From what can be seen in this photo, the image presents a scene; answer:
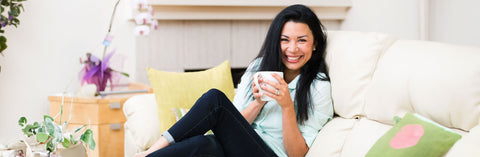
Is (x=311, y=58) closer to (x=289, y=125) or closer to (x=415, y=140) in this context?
(x=289, y=125)

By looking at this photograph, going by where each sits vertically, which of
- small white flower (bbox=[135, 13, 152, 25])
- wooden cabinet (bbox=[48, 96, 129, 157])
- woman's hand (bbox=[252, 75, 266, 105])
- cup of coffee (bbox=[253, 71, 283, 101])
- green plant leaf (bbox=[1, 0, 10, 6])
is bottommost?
wooden cabinet (bbox=[48, 96, 129, 157])

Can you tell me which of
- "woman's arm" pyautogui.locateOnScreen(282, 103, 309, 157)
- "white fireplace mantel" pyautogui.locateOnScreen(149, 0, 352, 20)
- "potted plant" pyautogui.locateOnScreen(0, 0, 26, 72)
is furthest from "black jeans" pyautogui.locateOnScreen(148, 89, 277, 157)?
"white fireplace mantel" pyautogui.locateOnScreen(149, 0, 352, 20)

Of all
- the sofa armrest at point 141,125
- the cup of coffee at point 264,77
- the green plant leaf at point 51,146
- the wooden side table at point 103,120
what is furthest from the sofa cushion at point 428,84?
the wooden side table at point 103,120

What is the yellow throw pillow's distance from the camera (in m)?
2.21

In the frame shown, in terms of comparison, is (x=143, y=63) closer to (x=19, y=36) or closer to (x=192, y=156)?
(x=19, y=36)

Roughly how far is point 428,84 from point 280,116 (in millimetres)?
648

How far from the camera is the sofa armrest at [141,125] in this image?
2.21m

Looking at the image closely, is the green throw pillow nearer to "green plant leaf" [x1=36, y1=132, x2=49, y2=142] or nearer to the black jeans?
the black jeans

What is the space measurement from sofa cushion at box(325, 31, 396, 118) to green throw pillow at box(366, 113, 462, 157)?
349 millimetres

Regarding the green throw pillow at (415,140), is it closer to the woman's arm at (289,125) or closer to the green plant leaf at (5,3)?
the woman's arm at (289,125)

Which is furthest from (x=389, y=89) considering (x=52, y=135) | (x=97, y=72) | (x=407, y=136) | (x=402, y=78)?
(x=97, y=72)

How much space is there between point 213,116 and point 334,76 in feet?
1.72

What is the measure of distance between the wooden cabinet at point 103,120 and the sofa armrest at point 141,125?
344mm

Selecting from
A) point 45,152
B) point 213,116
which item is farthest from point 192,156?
point 45,152
